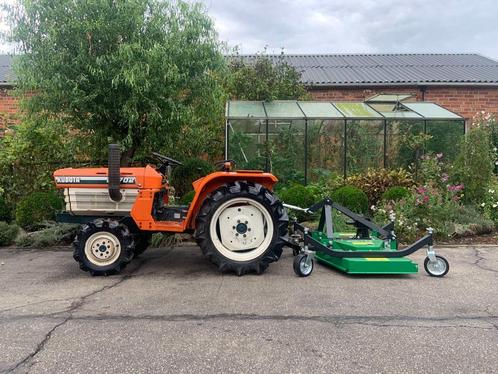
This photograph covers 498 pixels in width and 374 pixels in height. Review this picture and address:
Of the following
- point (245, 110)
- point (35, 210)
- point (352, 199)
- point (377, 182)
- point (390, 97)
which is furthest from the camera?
point (390, 97)

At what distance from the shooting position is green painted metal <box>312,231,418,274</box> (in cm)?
545

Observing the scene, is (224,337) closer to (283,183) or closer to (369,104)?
(283,183)

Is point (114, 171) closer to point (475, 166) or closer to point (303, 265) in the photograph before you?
point (303, 265)

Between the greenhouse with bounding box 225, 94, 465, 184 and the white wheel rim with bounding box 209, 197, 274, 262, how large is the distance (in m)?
5.06

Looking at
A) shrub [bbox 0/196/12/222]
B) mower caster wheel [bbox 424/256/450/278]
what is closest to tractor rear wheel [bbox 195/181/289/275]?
mower caster wheel [bbox 424/256/450/278]

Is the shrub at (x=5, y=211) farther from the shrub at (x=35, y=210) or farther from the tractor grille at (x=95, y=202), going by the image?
the tractor grille at (x=95, y=202)

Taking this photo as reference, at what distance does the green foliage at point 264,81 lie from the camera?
39.9ft

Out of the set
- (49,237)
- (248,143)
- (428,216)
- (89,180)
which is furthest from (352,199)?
(49,237)

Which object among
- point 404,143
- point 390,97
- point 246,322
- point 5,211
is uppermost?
point 390,97

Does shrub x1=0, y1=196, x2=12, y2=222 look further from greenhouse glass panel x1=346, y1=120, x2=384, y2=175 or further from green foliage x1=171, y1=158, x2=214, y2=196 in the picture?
greenhouse glass panel x1=346, y1=120, x2=384, y2=175

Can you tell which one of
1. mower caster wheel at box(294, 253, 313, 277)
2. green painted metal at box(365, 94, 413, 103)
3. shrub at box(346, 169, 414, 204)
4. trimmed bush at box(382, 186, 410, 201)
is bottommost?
mower caster wheel at box(294, 253, 313, 277)

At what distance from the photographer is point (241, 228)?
5641mm

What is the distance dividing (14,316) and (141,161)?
17.3ft

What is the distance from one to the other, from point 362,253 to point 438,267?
97cm
